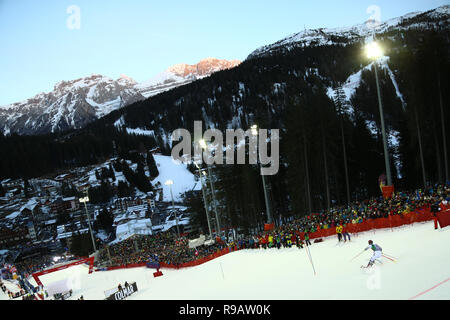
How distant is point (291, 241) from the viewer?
2222cm

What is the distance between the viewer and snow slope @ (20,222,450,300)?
9.12m

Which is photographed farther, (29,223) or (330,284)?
(29,223)

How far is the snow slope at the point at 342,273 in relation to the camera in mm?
9123

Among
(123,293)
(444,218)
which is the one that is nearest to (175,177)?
(123,293)

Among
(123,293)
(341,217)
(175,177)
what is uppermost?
(341,217)

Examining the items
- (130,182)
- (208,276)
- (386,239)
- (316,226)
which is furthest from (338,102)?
(130,182)

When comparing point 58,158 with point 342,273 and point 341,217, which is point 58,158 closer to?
point 341,217

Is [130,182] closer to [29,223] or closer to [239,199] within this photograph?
[29,223]

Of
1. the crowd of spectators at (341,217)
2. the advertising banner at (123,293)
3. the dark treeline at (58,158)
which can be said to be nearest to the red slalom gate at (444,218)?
the crowd of spectators at (341,217)

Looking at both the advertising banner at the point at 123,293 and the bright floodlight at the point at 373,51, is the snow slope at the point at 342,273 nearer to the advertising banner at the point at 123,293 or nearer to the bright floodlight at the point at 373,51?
the advertising banner at the point at 123,293

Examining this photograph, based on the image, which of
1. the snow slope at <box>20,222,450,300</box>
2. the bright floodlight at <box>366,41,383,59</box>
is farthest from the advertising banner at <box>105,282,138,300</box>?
the bright floodlight at <box>366,41,383,59</box>

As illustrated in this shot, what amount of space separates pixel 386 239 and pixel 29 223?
141 meters

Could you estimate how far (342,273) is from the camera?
12.4 metres

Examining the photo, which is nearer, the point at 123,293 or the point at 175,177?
the point at 123,293
